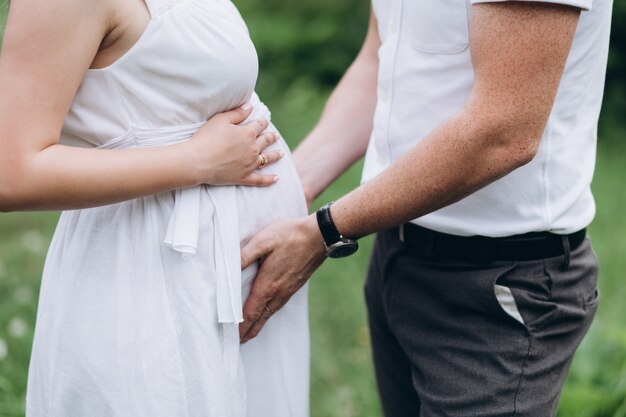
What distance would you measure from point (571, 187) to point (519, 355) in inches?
17.0

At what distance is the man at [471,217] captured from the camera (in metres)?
1.87

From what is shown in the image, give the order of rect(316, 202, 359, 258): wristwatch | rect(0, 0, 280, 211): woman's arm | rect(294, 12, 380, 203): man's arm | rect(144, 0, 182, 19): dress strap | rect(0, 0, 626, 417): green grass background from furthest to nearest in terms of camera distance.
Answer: rect(0, 0, 626, 417): green grass background, rect(294, 12, 380, 203): man's arm, rect(316, 202, 359, 258): wristwatch, rect(144, 0, 182, 19): dress strap, rect(0, 0, 280, 211): woman's arm

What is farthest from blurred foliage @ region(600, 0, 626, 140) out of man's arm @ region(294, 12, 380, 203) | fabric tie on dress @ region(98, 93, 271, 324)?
fabric tie on dress @ region(98, 93, 271, 324)

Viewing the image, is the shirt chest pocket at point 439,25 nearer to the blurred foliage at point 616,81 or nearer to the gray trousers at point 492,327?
the gray trousers at point 492,327

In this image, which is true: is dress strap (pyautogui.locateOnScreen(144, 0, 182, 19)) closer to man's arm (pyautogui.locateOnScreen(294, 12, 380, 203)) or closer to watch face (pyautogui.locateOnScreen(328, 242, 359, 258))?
watch face (pyautogui.locateOnScreen(328, 242, 359, 258))

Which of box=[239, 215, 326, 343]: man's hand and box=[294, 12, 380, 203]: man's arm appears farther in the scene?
box=[294, 12, 380, 203]: man's arm

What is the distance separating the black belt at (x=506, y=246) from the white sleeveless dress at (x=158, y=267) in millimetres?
546

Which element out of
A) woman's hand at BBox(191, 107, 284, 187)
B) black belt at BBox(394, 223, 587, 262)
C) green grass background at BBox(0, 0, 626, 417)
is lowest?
green grass background at BBox(0, 0, 626, 417)

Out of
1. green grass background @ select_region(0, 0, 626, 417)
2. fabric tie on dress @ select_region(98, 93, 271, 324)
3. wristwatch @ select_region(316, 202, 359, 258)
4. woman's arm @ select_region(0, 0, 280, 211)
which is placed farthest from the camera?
green grass background @ select_region(0, 0, 626, 417)

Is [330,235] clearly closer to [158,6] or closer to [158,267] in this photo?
[158,267]

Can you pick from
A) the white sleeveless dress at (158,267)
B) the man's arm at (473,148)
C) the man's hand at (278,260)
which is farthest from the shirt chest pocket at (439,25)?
the man's hand at (278,260)

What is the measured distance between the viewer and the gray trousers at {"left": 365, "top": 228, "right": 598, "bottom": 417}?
6.80ft

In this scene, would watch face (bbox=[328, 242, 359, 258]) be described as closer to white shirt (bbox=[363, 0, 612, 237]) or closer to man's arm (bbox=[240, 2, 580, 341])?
man's arm (bbox=[240, 2, 580, 341])

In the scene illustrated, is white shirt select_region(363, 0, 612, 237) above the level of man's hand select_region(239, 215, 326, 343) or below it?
above
